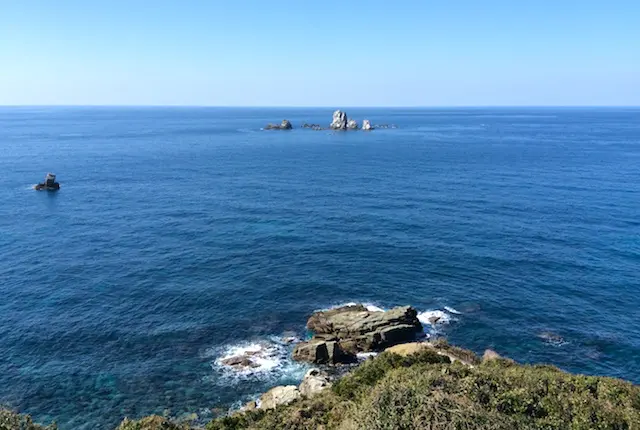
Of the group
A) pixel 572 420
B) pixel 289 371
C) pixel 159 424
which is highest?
pixel 572 420

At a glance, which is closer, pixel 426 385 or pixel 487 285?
pixel 426 385

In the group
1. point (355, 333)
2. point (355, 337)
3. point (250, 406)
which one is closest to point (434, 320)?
point (355, 333)

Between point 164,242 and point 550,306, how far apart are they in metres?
69.3

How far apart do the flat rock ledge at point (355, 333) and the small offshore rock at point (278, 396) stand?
7.82m

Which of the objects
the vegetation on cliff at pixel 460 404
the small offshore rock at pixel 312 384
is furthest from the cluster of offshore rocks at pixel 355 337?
Result: the vegetation on cliff at pixel 460 404

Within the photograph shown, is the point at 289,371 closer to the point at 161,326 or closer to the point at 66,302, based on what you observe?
the point at 161,326

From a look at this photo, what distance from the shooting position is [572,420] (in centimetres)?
3092

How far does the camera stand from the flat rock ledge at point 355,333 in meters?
58.0

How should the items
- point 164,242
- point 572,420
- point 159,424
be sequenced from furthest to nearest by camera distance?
point 164,242
point 159,424
point 572,420

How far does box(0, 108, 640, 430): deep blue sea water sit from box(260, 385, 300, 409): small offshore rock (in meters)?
3.14

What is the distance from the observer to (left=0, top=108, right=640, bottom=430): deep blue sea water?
55.2 metres

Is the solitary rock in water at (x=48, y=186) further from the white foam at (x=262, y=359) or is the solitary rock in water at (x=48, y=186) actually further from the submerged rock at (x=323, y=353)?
the submerged rock at (x=323, y=353)

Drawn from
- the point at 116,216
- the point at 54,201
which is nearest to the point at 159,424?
the point at 116,216

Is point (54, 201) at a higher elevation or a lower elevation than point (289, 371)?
higher
